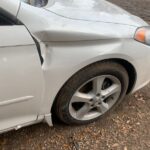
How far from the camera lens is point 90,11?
2.62m

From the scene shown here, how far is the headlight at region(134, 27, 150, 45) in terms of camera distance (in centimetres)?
272

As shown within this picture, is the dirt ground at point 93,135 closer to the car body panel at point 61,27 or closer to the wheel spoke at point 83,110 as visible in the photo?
the wheel spoke at point 83,110

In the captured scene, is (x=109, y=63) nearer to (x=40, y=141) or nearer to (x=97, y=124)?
(x=97, y=124)

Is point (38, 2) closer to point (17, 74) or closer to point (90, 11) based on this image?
point (90, 11)

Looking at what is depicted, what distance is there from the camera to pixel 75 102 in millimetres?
2775

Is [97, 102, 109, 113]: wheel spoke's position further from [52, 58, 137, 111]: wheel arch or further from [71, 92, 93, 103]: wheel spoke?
[52, 58, 137, 111]: wheel arch

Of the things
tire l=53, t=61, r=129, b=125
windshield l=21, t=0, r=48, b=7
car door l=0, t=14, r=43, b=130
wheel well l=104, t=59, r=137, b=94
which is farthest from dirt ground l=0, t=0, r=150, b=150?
windshield l=21, t=0, r=48, b=7

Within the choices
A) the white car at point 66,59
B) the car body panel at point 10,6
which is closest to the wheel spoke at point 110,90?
the white car at point 66,59

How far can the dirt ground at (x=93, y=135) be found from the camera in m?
2.78

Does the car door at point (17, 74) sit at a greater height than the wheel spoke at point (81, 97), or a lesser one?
greater

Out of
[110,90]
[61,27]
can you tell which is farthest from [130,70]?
[61,27]

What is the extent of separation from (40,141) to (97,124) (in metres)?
0.58

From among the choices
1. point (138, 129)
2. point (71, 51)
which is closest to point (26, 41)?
point (71, 51)

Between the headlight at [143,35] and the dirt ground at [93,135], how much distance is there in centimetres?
81
